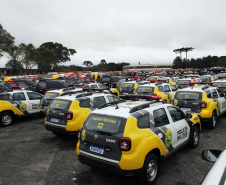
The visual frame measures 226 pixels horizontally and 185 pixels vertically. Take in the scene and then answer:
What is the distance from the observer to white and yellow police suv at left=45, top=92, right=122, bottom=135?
6438 millimetres

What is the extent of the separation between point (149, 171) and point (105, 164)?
38.1 inches

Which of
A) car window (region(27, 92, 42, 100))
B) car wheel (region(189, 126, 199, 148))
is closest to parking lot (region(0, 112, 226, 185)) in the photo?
car wheel (region(189, 126, 199, 148))

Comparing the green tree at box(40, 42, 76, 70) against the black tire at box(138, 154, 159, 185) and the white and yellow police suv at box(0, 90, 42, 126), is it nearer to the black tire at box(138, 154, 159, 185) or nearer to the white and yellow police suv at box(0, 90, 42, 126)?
the white and yellow police suv at box(0, 90, 42, 126)

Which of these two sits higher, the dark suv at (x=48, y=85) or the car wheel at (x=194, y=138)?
the dark suv at (x=48, y=85)

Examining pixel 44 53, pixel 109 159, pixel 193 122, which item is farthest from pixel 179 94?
pixel 44 53

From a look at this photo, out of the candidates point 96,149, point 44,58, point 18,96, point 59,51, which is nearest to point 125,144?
point 96,149

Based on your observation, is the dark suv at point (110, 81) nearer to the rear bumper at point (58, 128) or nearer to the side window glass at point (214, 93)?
the side window glass at point (214, 93)

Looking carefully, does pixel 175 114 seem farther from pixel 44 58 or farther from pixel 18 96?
pixel 44 58

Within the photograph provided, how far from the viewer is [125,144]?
3.79 metres

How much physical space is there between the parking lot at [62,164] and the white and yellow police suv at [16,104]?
134 cm

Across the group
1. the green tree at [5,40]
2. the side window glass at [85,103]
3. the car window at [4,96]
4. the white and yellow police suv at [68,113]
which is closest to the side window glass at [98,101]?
the white and yellow police suv at [68,113]

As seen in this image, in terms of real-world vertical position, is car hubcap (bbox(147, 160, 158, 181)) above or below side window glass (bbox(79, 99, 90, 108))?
below

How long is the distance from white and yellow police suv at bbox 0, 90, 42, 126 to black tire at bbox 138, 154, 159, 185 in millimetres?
7331

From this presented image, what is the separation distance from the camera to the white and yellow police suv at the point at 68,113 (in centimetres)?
644
